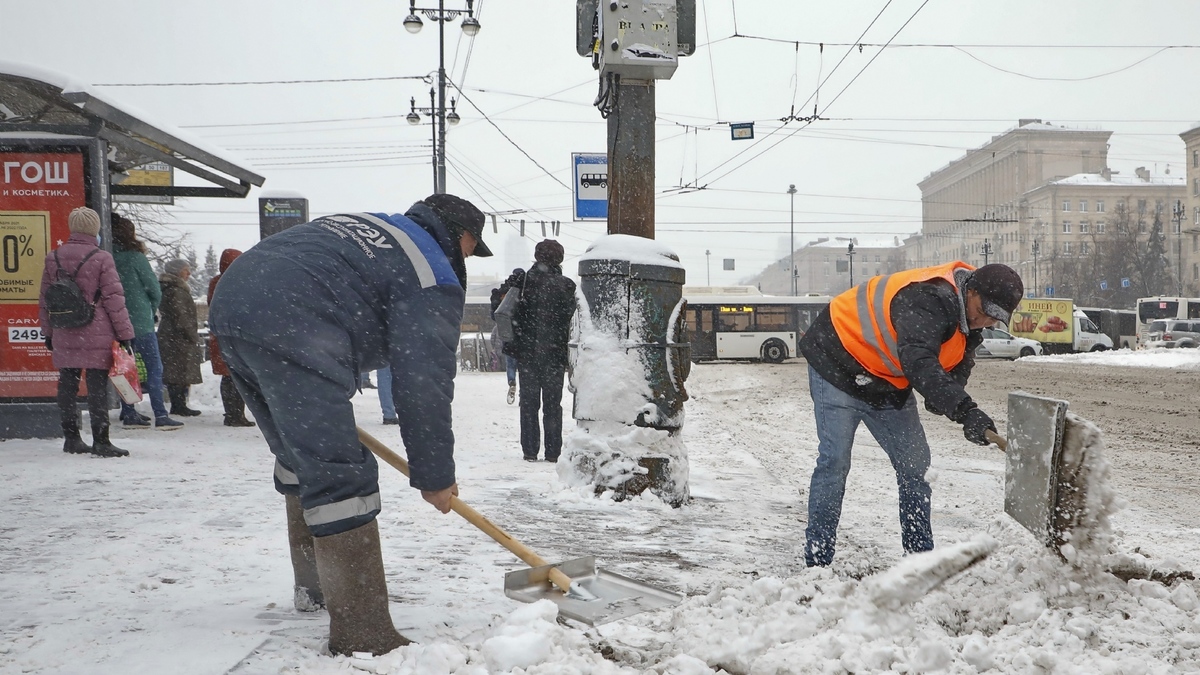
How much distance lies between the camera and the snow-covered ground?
2572 mm

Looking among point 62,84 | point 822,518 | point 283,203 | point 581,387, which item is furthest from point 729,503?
point 283,203

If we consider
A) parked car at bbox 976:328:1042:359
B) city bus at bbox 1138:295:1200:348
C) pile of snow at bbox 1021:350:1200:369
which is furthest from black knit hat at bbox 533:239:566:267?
city bus at bbox 1138:295:1200:348

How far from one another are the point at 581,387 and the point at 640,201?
1.20 metres

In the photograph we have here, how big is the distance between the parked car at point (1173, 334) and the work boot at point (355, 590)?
37.5 metres

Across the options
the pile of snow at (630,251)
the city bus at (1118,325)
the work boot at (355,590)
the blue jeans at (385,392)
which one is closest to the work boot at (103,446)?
the blue jeans at (385,392)

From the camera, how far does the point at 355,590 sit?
8.18ft

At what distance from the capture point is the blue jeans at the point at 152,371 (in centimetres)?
755

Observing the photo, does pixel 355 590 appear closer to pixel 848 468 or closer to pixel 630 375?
pixel 848 468

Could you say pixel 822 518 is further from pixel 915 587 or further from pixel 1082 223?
pixel 1082 223

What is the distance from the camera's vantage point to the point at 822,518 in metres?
3.78

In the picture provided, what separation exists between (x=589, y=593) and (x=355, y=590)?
2.95ft

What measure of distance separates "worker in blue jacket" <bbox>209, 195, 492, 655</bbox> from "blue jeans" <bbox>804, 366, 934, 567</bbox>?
1833 mm

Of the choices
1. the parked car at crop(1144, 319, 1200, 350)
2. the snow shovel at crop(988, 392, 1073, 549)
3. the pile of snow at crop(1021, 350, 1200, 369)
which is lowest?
the pile of snow at crop(1021, 350, 1200, 369)

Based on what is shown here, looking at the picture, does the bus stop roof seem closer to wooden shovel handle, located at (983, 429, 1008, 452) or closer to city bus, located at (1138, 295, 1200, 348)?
wooden shovel handle, located at (983, 429, 1008, 452)
